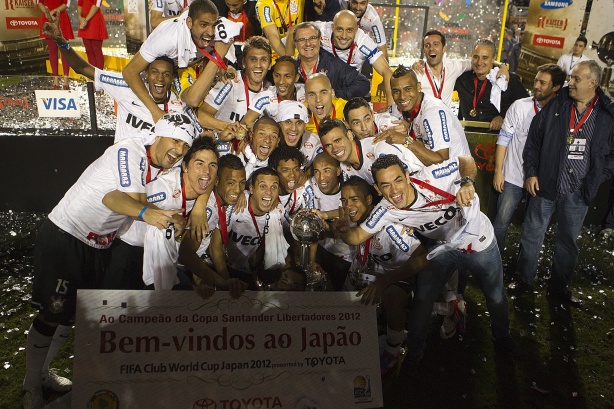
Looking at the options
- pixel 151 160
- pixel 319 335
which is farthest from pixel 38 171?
pixel 319 335

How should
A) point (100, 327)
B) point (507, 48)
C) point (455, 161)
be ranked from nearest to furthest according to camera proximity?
point (100, 327)
point (455, 161)
point (507, 48)

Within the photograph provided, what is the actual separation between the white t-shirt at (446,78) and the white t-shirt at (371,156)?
1528 mm

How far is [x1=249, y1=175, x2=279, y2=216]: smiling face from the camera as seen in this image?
3.68m

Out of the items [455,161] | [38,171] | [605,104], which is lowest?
[38,171]

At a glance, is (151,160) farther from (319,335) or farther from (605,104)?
(605,104)

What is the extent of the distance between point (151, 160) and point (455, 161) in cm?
214

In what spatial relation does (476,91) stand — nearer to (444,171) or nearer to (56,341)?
(444,171)

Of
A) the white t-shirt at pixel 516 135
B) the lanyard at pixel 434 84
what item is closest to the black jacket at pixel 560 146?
the white t-shirt at pixel 516 135

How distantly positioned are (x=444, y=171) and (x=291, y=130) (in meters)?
1.26

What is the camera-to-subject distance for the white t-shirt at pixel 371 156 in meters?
3.76

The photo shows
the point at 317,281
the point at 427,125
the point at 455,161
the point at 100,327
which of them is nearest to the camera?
the point at 100,327

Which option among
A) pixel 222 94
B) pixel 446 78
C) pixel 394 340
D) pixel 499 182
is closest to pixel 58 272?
pixel 222 94

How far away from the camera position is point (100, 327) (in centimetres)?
252

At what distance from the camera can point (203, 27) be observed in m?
3.86
